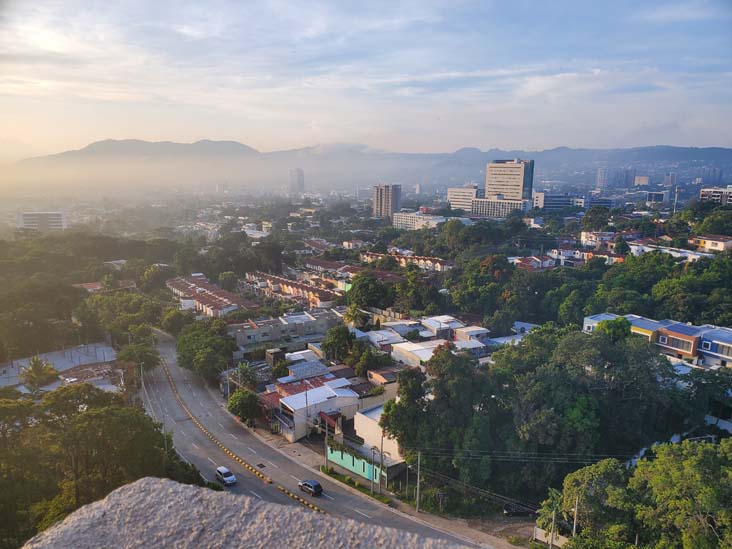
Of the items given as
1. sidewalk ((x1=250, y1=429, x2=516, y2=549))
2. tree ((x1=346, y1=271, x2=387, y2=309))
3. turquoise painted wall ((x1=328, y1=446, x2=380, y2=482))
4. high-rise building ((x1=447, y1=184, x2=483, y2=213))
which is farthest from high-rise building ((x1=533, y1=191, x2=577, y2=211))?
turquoise painted wall ((x1=328, y1=446, x2=380, y2=482))

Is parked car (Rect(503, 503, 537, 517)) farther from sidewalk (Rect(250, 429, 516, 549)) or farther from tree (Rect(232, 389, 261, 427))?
tree (Rect(232, 389, 261, 427))

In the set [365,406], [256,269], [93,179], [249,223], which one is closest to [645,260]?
[365,406]

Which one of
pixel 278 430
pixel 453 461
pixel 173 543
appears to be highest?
pixel 173 543

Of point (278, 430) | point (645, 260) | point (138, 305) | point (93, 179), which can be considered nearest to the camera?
point (278, 430)

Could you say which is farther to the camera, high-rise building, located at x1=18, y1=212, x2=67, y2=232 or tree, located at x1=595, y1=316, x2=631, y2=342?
high-rise building, located at x1=18, y1=212, x2=67, y2=232

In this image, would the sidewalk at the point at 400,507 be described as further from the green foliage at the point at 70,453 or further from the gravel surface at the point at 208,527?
the gravel surface at the point at 208,527

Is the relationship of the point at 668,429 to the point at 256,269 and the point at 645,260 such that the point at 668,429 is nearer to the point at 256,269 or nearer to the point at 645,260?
the point at 645,260
